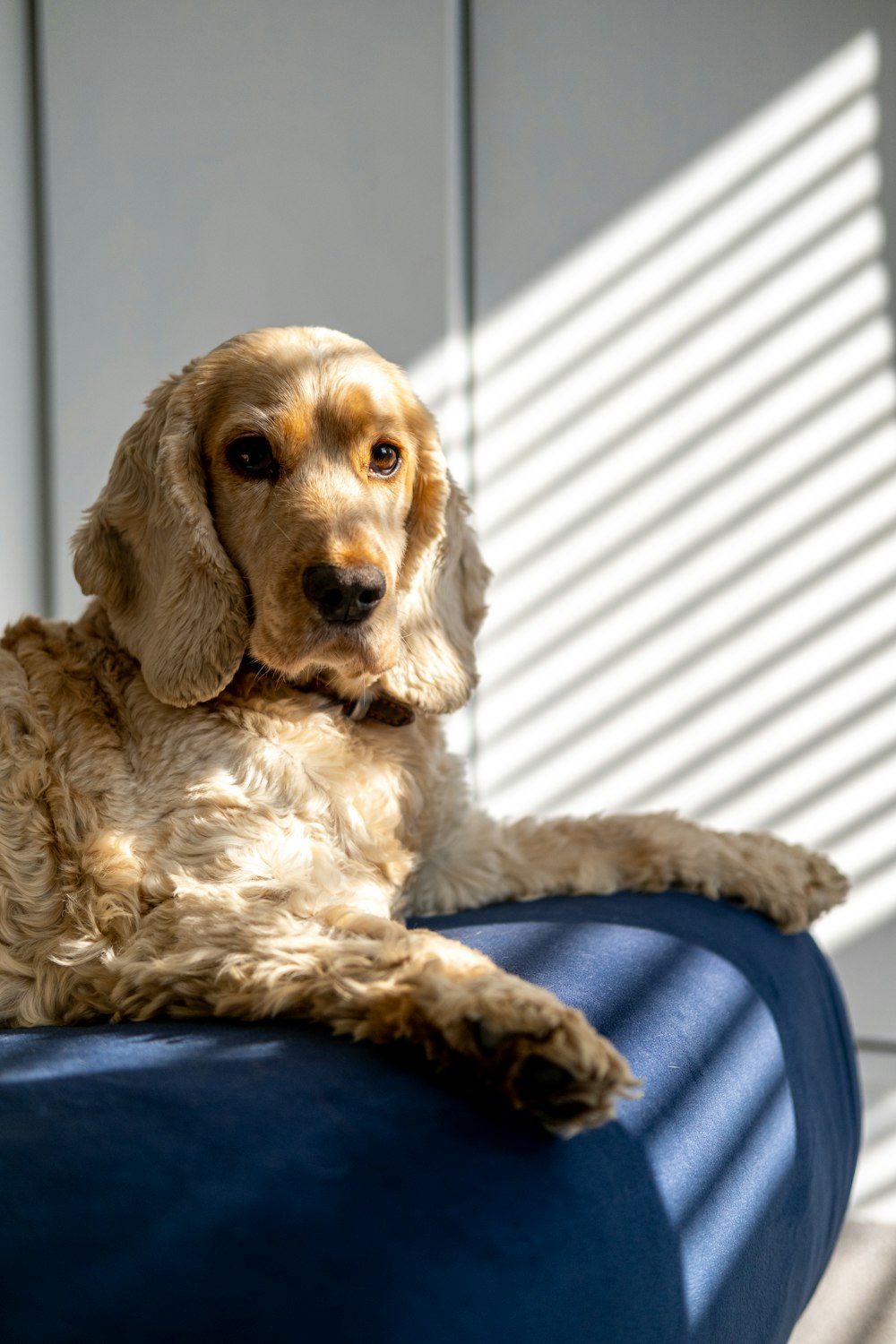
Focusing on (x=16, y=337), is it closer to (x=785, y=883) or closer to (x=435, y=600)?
(x=435, y=600)

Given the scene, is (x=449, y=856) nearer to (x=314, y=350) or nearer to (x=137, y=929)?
(x=137, y=929)

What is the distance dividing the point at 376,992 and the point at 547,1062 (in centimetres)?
25

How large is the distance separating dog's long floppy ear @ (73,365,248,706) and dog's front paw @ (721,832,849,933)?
38.5 inches

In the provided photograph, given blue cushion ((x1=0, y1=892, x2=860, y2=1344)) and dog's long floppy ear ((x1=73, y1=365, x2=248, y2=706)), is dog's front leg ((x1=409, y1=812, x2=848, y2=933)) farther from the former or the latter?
dog's long floppy ear ((x1=73, y1=365, x2=248, y2=706))

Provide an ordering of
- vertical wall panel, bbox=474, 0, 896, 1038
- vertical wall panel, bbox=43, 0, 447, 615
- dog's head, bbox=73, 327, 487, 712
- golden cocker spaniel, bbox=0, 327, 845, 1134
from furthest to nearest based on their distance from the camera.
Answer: vertical wall panel, bbox=43, 0, 447, 615 → vertical wall panel, bbox=474, 0, 896, 1038 → dog's head, bbox=73, 327, 487, 712 → golden cocker spaniel, bbox=0, 327, 845, 1134

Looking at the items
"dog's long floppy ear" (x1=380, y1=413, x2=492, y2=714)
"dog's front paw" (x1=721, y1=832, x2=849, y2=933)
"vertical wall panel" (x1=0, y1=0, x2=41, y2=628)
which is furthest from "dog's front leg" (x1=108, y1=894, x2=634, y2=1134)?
"vertical wall panel" (x1=0, y1=0, x2=41, y2=628)

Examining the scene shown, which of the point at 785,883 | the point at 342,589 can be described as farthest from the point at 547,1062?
the point at 785,883

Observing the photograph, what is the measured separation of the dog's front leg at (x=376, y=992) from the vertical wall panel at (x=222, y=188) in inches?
92.5

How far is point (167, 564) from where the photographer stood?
6.02 ft

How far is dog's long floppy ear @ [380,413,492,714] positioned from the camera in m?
1.97

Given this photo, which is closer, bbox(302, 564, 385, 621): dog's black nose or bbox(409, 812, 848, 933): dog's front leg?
bbox(302, 564, 385, 621): dog's black nose

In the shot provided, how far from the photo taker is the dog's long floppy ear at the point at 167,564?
1778mm

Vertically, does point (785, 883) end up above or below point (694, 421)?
below

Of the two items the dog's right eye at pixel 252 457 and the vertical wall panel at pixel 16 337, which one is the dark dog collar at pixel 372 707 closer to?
the dog's right eye at pixel 252 457
